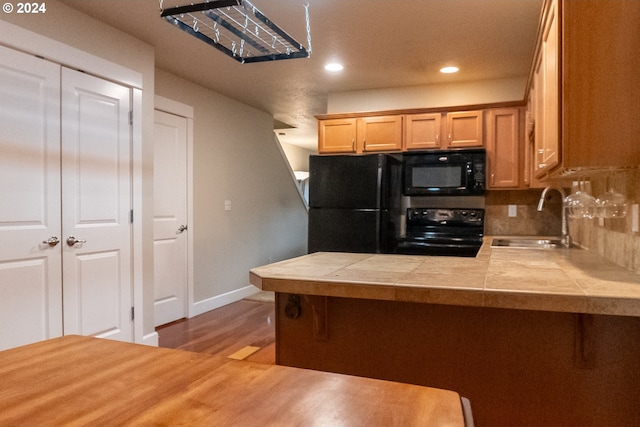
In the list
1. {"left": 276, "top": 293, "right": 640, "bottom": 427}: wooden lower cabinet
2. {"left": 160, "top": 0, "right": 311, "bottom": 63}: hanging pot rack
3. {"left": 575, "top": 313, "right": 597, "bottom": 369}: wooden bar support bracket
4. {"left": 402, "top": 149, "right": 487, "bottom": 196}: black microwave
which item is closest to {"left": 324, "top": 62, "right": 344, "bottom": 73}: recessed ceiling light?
{"left": 402, "top": 149, "right": 487, "bottom": 196}: black microwave

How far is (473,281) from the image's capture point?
1488mm

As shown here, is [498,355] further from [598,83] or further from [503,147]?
[503,147]

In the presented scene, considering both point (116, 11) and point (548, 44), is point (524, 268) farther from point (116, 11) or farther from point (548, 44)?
point (116, 11)

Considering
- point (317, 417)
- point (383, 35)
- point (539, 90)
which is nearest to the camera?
point (317, 417)

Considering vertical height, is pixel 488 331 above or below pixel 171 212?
below

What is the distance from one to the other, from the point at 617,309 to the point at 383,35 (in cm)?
246

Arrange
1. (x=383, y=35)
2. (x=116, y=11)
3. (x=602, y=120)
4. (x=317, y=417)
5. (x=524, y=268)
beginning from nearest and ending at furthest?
(x=317, y=417) → (x=602, y=120) → (x=524, y=268) → (x=116, y=11) → (x=383, y=35)

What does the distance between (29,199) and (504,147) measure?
3726mm

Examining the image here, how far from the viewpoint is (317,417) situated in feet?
2.24

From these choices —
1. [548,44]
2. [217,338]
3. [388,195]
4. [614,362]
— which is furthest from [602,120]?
[217,338]

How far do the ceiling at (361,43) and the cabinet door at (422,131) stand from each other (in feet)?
1.24

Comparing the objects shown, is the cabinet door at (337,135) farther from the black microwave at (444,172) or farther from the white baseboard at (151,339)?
the white baseboard at (151,339)

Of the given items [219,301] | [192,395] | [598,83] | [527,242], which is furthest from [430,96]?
[192,395]

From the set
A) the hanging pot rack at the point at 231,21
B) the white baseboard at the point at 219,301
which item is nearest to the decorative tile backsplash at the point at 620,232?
the hanging pot rack at the point at 231,21
